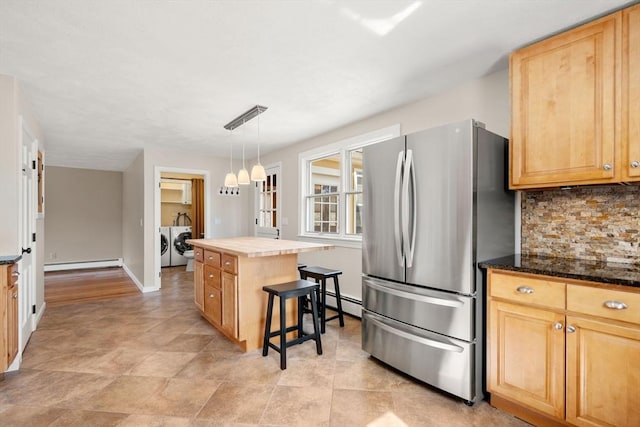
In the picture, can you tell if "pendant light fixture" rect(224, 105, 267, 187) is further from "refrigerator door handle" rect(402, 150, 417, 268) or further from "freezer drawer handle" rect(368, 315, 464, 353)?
"freezer drawer handle" rect(368, 315, 464, 353)

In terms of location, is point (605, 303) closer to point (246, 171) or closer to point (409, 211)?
point (409, 211)

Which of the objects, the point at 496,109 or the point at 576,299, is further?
the point at 496,109

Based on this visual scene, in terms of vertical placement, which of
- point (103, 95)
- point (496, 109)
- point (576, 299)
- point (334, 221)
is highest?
point (103, 95)

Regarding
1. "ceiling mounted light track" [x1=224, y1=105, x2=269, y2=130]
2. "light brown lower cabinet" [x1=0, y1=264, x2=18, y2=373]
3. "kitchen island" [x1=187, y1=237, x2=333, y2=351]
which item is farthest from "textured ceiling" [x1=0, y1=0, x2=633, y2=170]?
"light brown lower cabinet" [x1=0, y1=264, x2=18, y2=373]

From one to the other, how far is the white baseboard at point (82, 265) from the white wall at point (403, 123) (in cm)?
499

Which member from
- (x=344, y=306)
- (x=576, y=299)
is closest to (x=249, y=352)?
(x=344, y=306)

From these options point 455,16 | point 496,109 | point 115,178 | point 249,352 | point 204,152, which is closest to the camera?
point 455,16

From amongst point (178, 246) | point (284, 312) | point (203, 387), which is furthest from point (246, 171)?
point (178, 246)

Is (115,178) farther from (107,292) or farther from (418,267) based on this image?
(418,267)

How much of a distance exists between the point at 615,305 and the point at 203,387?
2.49m

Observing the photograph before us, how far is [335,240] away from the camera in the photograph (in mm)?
4090

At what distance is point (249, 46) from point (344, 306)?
9.79ft

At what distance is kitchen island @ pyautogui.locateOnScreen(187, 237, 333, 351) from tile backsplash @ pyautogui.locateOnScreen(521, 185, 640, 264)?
160cm

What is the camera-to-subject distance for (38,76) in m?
2.53
